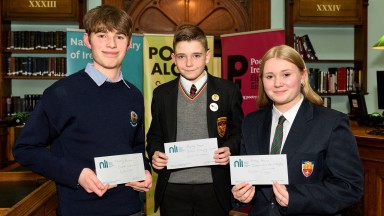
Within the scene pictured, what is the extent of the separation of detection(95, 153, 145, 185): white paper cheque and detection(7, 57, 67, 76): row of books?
4.38m

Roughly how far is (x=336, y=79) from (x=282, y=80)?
4743mm

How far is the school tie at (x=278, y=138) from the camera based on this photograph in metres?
1.65

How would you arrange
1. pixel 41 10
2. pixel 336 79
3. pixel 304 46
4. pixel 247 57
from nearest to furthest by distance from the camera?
pixel 247 57, pixel 41 10, pixel 304 46, pixel 336 79

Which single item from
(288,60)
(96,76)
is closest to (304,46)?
(288,60)

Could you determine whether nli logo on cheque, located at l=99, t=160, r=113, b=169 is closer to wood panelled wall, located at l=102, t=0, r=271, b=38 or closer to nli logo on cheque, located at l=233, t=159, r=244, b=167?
nli logo on cheque, located at l=233, t=159, r=244, b=167

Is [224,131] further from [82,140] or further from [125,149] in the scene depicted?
[82,140]

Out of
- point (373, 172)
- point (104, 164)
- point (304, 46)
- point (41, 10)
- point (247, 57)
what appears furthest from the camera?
point (304, 46)

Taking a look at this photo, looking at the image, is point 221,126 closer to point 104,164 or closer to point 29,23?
point 104,164

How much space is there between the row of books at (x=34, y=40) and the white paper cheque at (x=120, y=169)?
4423 millimetres

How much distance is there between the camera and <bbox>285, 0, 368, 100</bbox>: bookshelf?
579 cm

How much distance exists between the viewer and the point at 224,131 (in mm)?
2266

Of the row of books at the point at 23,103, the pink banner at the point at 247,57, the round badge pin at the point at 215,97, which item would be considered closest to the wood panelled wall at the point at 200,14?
the pink banner at the point at 247,57

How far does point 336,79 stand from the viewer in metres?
6.07

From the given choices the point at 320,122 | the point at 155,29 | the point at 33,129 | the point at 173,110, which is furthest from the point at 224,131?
the point at 155,29
